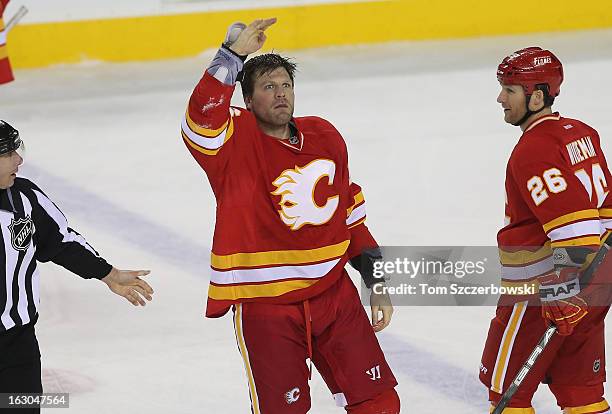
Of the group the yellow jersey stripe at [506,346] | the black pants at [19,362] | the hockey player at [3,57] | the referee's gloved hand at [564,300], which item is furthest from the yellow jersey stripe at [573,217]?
the hockey player at [3,57]

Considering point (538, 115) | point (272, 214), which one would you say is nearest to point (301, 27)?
point (538, 115)

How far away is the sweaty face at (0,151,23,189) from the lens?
9.43ft

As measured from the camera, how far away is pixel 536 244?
314 cm

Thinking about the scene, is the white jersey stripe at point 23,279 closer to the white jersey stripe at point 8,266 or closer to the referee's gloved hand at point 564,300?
the white jersey stripe at point 8,266

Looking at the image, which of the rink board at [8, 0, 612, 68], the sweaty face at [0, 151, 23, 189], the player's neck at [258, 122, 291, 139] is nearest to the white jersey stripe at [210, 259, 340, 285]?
the player's neck at [258, 122, 291, 139]

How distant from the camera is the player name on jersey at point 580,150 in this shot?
3018mm

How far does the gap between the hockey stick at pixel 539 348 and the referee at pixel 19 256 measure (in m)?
1.22

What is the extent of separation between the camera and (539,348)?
310 centimetres

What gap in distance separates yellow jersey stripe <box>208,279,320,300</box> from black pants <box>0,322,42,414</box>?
19.1 inches

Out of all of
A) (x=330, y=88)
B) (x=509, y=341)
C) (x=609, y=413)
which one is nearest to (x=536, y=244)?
(x=509, y=341)

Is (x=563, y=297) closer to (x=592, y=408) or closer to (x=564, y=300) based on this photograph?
(x=564, y=300)

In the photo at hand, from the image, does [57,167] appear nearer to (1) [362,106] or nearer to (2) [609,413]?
(1) [362,106]

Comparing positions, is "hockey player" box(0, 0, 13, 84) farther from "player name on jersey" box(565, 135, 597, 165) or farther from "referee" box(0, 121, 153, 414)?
"player name on jersey" box(565, 135, 597, 165)

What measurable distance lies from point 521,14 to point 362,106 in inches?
86.4
